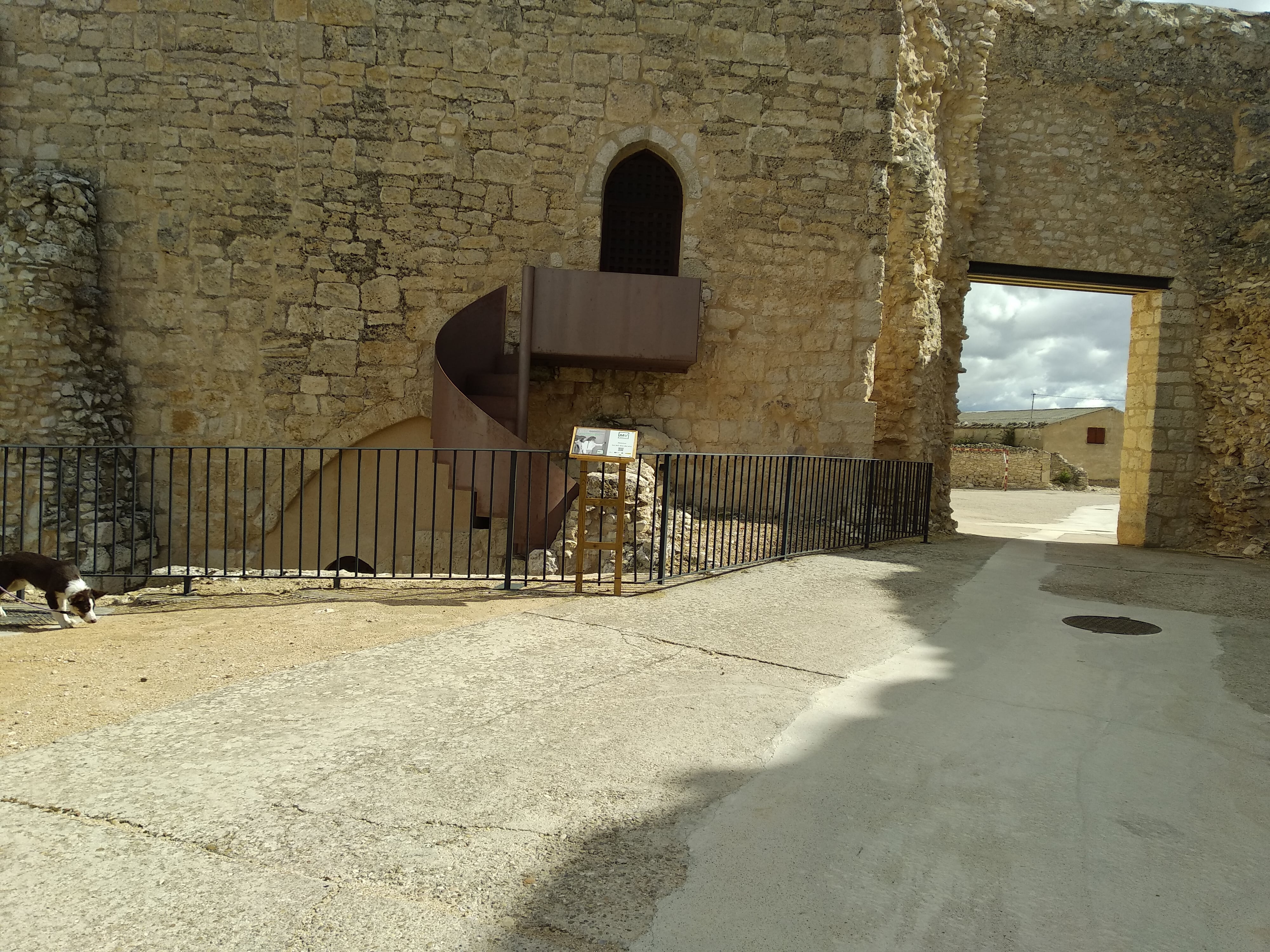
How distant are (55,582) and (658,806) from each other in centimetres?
456

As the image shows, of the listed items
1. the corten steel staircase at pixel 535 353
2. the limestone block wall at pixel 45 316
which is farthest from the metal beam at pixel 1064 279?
the limestone block wall at pixel 45 316

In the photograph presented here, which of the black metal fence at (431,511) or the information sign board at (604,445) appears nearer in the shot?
the information sign board at (604,445)

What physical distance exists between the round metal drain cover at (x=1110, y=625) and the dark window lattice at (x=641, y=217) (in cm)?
579

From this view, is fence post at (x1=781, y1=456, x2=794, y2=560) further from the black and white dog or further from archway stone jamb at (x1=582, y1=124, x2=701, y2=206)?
the black and white dog

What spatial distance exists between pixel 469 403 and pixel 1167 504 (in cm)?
1009

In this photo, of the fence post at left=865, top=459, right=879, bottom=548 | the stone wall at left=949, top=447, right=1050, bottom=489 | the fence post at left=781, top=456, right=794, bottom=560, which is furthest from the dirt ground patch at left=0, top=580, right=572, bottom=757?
the stone wall at left=949, top=447, right=1050, bottom=489

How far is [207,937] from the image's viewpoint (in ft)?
6.72

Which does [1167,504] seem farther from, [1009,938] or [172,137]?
[172,137]

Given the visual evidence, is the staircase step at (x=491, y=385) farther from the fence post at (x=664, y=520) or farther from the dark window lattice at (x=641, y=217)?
the fence post at (x=664, y=520)

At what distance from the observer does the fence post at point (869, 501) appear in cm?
859

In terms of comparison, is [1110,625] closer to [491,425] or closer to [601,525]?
[601,525]

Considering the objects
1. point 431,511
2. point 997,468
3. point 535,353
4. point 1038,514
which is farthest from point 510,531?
point 997,468

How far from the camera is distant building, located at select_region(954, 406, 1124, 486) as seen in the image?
35969mm

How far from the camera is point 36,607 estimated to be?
19.2 ft
